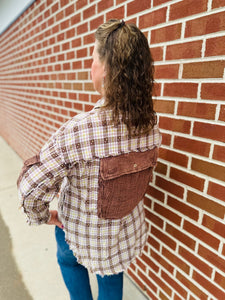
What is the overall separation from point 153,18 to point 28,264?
97.6 inches

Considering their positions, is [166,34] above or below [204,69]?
above

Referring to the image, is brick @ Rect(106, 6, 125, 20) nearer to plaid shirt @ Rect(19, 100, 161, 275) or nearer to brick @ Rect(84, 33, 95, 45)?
brick @ Rect(84, 33, 95, 45)

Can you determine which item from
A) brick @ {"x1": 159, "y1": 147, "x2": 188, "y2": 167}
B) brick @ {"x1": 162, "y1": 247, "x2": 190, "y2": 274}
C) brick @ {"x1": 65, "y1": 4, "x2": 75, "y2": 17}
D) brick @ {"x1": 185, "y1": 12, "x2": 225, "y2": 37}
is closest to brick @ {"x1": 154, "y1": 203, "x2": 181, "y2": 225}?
brick @ {"x1": 162, "y1": 247, "x2": 190, "y2": 274}

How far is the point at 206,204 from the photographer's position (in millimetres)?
1258

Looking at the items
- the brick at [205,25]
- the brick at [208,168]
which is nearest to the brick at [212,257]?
the brick at [208,168]

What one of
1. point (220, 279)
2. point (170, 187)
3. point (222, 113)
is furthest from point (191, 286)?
point (222, 113)

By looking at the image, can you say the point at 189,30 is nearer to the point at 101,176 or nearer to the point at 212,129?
the point at 212,129

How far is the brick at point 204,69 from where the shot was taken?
3.54 ft

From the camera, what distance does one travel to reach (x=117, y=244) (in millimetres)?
1220

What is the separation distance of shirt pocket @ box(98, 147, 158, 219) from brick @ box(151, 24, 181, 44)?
664 millimetres

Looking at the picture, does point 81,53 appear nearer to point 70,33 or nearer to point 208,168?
point 70,33

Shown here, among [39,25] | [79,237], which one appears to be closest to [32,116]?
[39,25]

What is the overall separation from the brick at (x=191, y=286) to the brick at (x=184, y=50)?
139 cm

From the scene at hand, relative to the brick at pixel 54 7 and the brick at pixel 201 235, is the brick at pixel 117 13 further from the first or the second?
the brick at pixel 201 235
